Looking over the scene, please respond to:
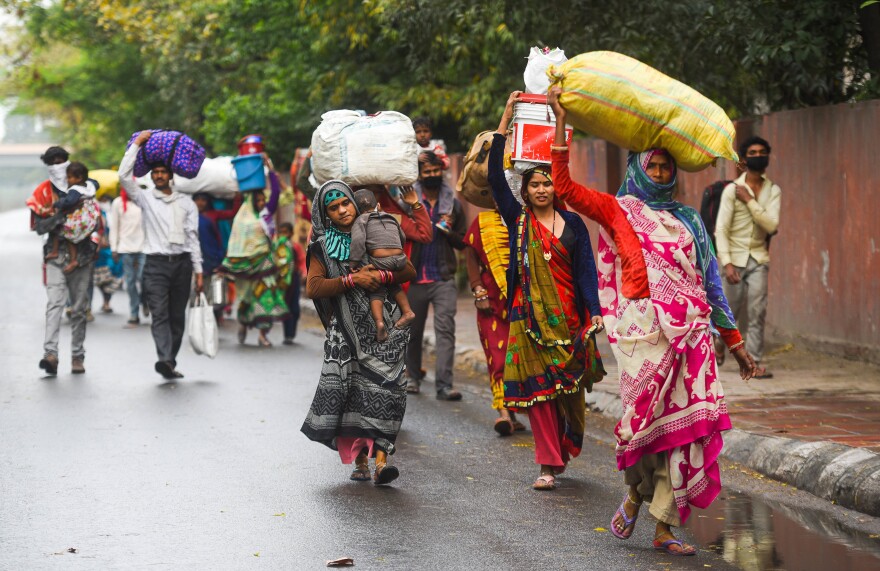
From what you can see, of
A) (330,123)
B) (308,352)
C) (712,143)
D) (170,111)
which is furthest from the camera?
(170,111)

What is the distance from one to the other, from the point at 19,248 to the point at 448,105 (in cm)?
3045

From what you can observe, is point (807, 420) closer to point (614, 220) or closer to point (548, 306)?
point (548, 306)

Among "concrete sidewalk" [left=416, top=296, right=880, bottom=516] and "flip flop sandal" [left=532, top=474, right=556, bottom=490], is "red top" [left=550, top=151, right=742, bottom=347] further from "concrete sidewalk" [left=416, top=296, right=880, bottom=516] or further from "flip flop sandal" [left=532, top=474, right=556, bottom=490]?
"flip flop sandal" [left=532, top=474, right=556, bottom=490]

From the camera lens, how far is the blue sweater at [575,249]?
7449 millimetres

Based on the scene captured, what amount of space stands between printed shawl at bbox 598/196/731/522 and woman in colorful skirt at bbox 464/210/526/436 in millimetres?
2964

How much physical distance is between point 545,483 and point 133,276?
12.7 meters

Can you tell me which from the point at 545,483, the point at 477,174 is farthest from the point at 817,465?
the point at 477,174

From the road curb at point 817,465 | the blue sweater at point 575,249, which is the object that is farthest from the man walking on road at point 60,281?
the road curb at point 817,465

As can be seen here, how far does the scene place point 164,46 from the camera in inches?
1141

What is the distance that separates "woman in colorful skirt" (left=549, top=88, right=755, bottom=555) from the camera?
6.02m

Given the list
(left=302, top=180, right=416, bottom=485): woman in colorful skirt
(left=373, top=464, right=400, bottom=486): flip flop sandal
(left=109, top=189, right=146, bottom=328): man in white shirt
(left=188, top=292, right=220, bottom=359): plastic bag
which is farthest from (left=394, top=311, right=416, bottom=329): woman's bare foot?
(left=109, top=189, right=146, bottom=328): man in white shirt

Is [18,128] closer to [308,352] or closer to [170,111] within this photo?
[170,111]

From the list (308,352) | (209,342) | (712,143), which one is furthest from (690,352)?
(308,352)

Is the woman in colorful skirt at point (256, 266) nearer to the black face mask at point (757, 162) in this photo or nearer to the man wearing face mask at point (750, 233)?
the man wearing face mask at point (750, 233)
